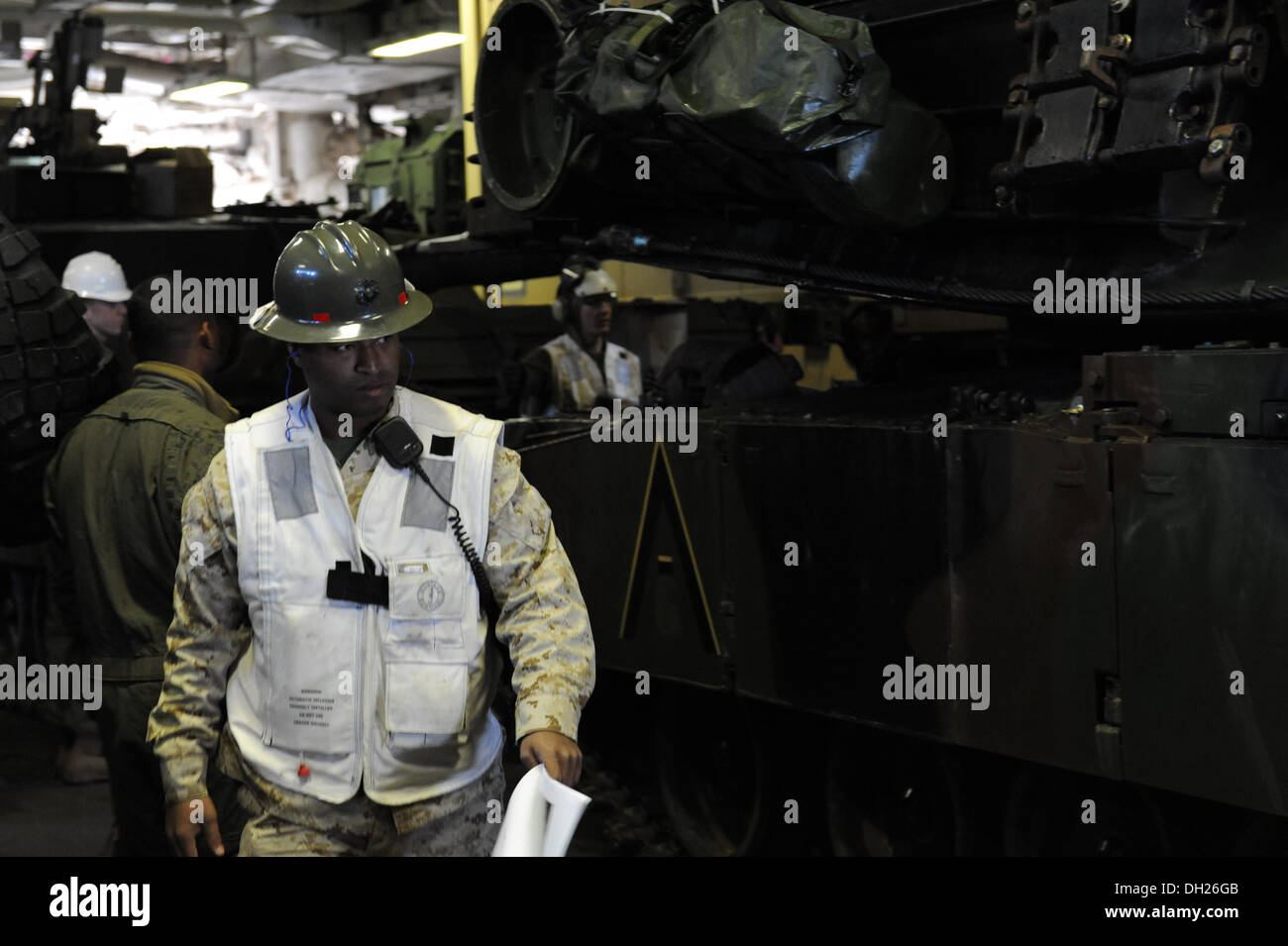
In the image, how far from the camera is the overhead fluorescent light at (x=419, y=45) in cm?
2030

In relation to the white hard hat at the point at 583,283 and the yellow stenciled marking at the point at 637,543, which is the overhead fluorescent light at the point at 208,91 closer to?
the white hard hat at the point at 583,283

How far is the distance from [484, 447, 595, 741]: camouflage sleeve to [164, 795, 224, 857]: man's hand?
0.61 meters

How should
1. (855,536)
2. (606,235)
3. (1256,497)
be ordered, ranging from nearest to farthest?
(1256,497) → (855,536) → (606,235)

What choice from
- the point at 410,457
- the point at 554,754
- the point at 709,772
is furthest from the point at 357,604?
the point at 709,772

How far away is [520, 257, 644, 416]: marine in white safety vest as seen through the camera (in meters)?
7.60

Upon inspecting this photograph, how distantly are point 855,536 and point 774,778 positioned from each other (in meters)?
1.47

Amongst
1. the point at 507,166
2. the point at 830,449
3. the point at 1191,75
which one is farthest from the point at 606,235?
the point at 1191,75

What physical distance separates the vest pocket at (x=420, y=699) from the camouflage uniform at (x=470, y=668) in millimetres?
78

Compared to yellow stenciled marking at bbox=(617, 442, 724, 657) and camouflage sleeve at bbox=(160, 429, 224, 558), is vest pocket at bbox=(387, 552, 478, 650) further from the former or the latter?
yellow stenciled marking at bbox=(617, 442, 724, 657)

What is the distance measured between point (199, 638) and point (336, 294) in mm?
728

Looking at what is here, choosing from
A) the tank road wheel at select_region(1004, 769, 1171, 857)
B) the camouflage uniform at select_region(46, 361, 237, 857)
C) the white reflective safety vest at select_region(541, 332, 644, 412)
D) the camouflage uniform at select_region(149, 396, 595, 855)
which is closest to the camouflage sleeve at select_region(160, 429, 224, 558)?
the camouflage uniform at select_region(46, 361, 237, 857)

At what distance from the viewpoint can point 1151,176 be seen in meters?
4.17

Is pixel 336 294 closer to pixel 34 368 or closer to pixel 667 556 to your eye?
pixel 667 556
